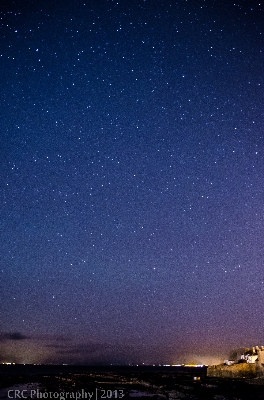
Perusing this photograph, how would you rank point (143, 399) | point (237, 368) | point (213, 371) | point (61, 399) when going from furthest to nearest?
1. point (213, 371)
2. point (237, 368)
3. point (143, 399)
4. point (61, 399)

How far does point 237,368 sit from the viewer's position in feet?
174

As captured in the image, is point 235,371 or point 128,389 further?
point 235,371

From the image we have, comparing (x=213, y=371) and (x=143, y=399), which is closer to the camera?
(x=143, y=399)

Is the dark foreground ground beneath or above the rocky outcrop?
above

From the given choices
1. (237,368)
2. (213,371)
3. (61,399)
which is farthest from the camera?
(213,371)

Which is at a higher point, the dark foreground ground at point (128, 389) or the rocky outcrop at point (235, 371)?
the dark foreground ground at point (128, 389)

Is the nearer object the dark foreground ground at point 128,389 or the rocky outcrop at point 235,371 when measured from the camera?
the dark foreground ground at point 128,389

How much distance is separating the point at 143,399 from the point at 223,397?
6916 millimetres

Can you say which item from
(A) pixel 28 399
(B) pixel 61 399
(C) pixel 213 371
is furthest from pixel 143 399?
(C) pixel 213 371

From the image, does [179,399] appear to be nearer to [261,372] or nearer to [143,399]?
[143,399]

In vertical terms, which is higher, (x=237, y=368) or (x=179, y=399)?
→ (x=179, y=399)

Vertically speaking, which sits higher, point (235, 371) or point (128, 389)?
point (128, 389)

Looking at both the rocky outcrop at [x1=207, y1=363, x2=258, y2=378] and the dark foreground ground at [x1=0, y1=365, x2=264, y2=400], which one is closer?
the dark foreground ground at [x1=0, y1=365, x2=264, y2=400]

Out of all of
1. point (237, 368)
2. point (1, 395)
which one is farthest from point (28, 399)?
point (237, 368)
